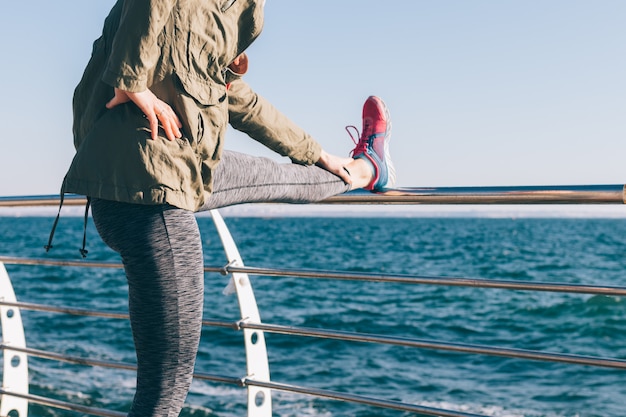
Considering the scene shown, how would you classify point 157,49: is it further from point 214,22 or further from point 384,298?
point 384,298

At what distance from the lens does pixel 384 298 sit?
21297mm

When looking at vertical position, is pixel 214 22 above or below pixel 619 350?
above

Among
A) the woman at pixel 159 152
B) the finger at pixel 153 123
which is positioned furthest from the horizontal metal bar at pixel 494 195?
the finger at pixel 153 123

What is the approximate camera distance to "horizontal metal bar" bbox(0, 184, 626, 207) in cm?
149

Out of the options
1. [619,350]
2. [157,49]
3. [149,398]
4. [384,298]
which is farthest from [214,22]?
[384,298]

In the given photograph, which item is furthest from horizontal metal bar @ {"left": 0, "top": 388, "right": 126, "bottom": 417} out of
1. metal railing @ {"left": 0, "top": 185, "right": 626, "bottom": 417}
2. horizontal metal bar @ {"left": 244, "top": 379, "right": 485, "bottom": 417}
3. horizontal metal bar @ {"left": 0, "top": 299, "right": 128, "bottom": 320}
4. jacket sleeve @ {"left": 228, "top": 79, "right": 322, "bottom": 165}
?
jacket sleeve @ {"left": 228, "top": 79, "right": 322, "bottom": 165}

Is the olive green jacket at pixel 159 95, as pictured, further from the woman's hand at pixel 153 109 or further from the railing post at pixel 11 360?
the railing post at pixel 11 360

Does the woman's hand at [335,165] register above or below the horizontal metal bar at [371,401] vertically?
above

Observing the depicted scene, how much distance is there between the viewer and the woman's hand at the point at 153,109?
1249 mm

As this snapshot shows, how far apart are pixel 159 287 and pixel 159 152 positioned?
0.26m

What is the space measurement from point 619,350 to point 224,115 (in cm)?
1507

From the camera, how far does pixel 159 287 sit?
1.31 meters

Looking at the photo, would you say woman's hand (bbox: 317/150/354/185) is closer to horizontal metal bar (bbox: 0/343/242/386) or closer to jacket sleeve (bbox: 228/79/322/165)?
jacket sleeve (bbox: 228/79/322/165)

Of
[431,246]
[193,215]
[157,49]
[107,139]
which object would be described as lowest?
[431,246]
